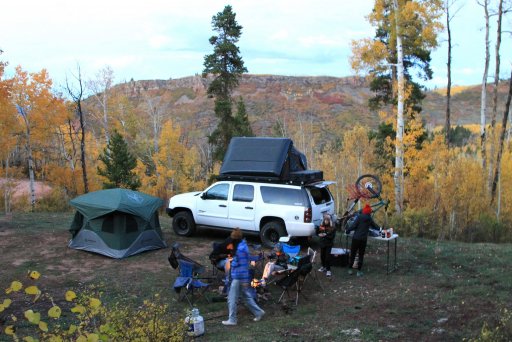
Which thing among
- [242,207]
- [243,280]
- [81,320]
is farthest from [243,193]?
[81,320]

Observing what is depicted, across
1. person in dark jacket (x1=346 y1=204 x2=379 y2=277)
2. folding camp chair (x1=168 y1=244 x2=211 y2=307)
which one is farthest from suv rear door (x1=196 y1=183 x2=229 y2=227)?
person in dark jacket (x1=346 y1=204 x2=379 y2=277)

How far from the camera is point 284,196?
11.1 metres

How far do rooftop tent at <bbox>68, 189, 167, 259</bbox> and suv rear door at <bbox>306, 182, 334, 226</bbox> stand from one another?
4.08m

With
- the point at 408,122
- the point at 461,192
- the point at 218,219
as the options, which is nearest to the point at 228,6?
the point at 408,122

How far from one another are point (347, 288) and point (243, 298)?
2353 millimetres

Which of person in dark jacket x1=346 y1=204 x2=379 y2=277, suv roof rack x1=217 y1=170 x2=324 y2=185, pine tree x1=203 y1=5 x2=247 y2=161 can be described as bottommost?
person in dark jacket x1=346 y1=204 x2=379 y2=277

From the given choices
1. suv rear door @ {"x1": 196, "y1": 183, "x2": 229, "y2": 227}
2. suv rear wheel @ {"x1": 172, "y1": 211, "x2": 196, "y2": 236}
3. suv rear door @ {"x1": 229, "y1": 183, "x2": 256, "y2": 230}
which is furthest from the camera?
suv rear wheel @ {"x1": 172, "y1": 211, "x2": 196, "y2": 236}

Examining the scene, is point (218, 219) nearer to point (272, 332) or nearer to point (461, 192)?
point (272, 332)

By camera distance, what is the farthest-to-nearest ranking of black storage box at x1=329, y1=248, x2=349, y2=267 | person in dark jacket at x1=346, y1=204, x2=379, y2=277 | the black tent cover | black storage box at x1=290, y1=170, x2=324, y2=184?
the black tent cover < black storage box at x1=290, y1=170, x2=324, y2=184 < black storage box at x1=329, y1=248, x2=349, y2=267 < person in dark jacket at x1=346, y1=204, x2=379, y2=277

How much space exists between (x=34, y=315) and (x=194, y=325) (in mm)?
4054

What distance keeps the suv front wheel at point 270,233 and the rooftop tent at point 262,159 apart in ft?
3.87

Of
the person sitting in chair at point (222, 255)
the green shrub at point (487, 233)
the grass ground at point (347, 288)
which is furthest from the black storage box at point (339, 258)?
the green shrub at point (487, 233)

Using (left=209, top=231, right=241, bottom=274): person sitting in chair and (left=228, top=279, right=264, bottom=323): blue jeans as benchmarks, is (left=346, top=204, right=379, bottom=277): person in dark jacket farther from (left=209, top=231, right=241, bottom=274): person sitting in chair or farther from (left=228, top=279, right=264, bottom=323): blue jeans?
(left=228, top=279, right=264, bottom=323): blue jeans

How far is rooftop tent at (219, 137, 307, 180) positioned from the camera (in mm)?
11320
